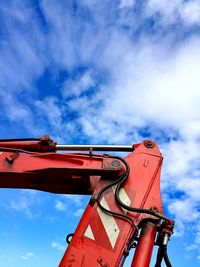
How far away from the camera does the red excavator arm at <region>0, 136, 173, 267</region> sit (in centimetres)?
→ 253

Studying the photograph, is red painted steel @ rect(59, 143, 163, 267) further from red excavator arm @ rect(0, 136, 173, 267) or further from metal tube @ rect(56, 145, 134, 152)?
metal tube @ rect(56, 145, 134, 152)

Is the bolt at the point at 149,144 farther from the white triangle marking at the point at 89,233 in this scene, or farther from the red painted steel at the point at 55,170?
the white triangle marking at the point at 89,233

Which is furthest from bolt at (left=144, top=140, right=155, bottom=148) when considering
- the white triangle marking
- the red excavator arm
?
the white triangle marking

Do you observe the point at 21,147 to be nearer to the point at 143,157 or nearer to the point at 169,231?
the point at 143,157

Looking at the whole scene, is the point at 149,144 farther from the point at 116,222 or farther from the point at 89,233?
the point at 89,233

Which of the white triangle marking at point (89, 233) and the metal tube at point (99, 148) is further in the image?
the metal tube at point (99, 148)

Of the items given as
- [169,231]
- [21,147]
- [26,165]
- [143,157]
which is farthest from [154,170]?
[21,147]

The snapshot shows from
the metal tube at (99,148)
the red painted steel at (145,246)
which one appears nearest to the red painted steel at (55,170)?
the metal tube at (99,148)

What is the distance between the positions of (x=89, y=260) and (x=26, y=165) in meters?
1.11

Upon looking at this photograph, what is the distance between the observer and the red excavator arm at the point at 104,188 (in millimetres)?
2531

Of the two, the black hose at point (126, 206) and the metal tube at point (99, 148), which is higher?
the metal tube at point (99, 148)

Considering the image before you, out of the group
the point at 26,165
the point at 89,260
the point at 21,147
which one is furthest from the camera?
the point at 21,147

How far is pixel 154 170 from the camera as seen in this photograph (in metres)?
2.98

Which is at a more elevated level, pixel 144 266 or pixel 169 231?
pixel 169 231
